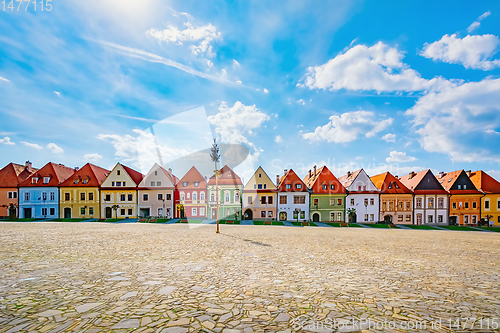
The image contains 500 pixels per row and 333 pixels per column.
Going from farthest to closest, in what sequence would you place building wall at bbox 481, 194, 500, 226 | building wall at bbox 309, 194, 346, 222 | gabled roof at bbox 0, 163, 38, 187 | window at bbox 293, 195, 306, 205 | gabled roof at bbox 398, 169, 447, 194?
gabled roof at bbox 0, 163, 38, 187 < gabled roof at bbox 398, 169, 447, 194 < window at bbox 293, 195, 306, 205 < building wall at bbox 309, 194, 346, 222 < building wall at bbox 481, 194, 500, 226

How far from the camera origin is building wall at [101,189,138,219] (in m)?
45.9

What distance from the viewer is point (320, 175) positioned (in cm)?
4759

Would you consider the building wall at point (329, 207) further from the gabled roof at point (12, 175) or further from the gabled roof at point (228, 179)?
the gabled roof at point (12, 175)

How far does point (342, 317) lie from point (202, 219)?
139ft

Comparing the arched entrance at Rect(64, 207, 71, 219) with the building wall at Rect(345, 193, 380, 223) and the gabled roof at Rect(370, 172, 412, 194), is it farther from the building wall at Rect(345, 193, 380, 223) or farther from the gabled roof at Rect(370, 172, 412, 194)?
the gabled roof at Rect(370, 172, 412, 194)

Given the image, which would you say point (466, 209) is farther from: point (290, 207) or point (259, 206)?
point (259, 206)

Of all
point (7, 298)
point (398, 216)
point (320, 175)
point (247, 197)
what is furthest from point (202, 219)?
point (7, 298)

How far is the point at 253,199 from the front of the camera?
151 ft

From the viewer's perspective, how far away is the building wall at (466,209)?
45.7 meters

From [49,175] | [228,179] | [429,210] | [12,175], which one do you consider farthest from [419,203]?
[12,175]

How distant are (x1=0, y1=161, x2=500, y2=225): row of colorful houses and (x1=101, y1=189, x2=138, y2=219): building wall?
17cm

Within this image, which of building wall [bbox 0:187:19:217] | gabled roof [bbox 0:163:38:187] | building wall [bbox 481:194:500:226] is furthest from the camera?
gabled roof [bbox 0:163:38:187]

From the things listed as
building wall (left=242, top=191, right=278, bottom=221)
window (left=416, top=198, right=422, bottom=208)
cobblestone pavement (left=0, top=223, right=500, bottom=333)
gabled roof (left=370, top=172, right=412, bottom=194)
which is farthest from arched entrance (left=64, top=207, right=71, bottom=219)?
window (left=416, top=198, right=422, bottom=208)

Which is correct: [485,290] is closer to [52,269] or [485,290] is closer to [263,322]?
[263,322]
